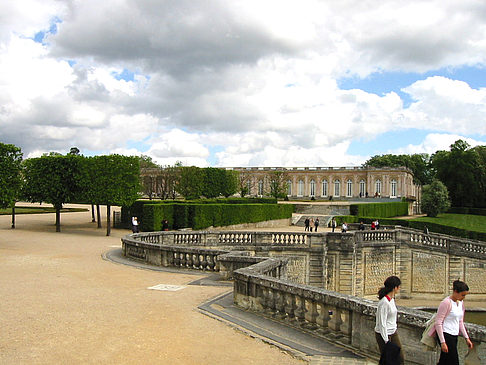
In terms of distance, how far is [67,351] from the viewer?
20.7 ft

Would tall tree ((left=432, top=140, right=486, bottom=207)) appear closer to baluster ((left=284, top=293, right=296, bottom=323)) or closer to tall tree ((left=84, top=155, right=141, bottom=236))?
tall tree ((left=84, top=155, right=141, bottom=236))

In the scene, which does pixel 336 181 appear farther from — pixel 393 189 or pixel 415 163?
pixel 415 163

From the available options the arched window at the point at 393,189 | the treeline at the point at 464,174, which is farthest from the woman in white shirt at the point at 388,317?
the arched window at the point at 393,189

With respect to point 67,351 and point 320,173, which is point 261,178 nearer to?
point 320,173

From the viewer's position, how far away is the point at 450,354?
193 inches

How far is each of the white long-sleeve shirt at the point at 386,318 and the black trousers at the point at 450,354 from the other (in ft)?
1.89

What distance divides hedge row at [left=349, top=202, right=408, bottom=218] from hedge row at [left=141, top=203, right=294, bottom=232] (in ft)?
52.7

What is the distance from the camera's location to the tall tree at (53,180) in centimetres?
2884

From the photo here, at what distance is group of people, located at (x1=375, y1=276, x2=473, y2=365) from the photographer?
16.2 ft

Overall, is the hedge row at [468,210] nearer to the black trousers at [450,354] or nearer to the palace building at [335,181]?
the palace building at [335,181]

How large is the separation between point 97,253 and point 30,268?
4276mm

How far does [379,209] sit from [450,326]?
A: 51.5 m

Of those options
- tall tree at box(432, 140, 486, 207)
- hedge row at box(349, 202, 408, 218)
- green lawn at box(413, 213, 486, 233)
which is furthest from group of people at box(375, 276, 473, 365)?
tall tree at box(432, 140, 486, 207)

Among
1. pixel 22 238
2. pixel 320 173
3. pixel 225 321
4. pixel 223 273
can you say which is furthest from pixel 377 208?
pixel 225 321
